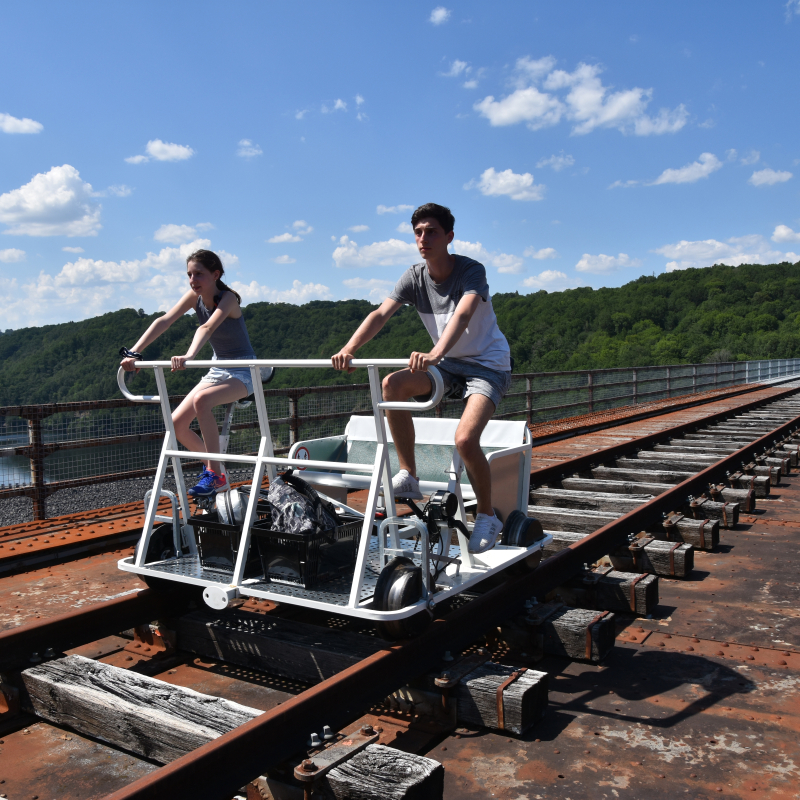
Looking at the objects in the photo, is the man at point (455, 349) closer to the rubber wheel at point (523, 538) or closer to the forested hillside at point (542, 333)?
the rubber wheel at point (523, 538)

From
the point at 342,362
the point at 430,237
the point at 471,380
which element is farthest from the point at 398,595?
the point at 430,237

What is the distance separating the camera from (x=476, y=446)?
11.6 ft

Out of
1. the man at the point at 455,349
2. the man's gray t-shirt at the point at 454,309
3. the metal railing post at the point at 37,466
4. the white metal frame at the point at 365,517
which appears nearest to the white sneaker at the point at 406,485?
the man at the point at 455,349

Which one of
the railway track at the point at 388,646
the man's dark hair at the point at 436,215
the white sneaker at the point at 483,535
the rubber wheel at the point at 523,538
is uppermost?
the man's dark hair at the point at 436,215

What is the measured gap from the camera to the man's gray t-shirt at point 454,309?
12.1 feet

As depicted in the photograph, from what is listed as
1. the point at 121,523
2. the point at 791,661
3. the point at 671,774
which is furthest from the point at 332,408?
the point at 671,774

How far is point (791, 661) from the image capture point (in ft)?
11.6

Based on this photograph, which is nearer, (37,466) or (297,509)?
(297,509)

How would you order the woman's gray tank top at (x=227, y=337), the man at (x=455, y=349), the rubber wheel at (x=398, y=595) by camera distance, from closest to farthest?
the rubber wheel at (x=398, y=595) → the man at (x=455, y=349) → the woman's gray tank top at (x=227, y=337)

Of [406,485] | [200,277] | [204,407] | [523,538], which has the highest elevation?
[200,277]

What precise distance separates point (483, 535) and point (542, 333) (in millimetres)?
65527

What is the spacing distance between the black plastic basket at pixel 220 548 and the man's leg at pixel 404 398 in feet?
2.87

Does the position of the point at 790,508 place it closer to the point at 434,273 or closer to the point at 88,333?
the point at 434,273

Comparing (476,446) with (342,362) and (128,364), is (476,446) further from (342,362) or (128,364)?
(128,364)
